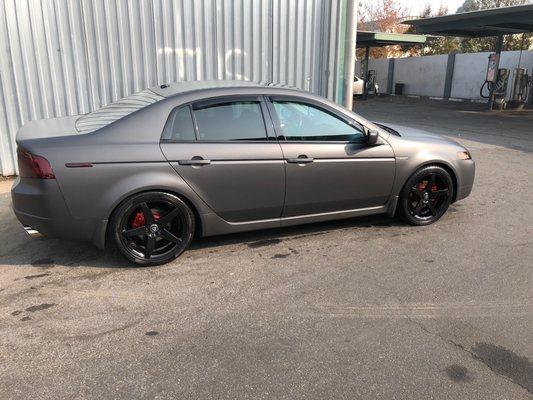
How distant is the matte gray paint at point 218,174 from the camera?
3.89m

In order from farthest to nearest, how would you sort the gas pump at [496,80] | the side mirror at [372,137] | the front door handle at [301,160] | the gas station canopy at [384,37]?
the gas station canopy at [384,37], the gas pump at [496,80], the side mirror at [372,137], the front door handle at [301,160]

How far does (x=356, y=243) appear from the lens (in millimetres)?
4859

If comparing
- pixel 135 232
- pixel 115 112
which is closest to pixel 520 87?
pixel 115 112

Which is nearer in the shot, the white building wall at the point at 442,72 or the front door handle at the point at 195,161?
the front door handle at the point at 195,161

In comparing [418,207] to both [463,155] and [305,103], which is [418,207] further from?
[305,103]

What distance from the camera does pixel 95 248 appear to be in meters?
4.66

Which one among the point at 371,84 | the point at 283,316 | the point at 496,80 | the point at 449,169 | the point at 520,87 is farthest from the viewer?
the point at 371,84

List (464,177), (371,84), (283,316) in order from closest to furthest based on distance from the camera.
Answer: (283,316) < (464,177) < (371,84)

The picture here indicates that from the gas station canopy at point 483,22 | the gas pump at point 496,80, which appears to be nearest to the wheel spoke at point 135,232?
the gas station canopy at point 483,22

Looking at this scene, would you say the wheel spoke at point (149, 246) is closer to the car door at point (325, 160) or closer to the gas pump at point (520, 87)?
the car door at point (325, 160)

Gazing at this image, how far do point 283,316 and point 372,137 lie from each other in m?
2.14

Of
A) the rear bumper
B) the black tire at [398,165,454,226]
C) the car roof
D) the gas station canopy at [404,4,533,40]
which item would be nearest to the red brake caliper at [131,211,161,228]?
the rear bumper

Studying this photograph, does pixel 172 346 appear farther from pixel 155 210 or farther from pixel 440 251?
pixel 440 251

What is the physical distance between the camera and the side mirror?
4704mm
